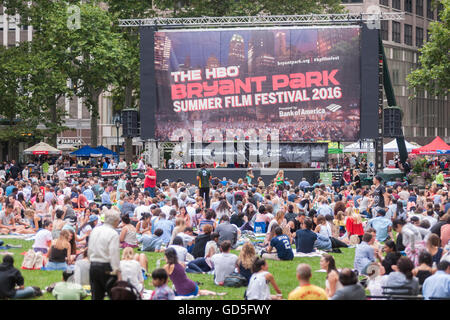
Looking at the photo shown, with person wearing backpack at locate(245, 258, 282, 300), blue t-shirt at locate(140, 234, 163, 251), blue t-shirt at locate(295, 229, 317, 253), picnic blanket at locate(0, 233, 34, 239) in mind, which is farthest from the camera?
picnic blanket at locate(0, 233, 34, 239)

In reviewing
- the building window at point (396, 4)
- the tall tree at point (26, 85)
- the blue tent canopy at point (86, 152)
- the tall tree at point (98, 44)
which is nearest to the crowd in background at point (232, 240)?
the tall tree at point (98, 44)

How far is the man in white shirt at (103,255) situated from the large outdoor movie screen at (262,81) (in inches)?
1037

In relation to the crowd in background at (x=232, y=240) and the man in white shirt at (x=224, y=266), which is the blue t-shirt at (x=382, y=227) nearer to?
the crowd in background at (x=232, y=240)

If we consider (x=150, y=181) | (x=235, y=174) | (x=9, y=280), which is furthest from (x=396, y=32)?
(x=9, y=280)

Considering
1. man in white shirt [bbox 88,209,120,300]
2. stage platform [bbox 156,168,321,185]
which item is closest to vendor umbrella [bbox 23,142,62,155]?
stage platform [bbox 156,168,321,185]

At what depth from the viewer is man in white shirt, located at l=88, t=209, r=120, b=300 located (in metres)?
9.69

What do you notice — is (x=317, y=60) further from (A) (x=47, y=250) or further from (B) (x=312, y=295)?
(B) (x=312, y=295)

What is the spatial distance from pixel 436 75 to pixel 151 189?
84.1ft

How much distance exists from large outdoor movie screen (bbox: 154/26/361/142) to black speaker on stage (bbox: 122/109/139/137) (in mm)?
1155

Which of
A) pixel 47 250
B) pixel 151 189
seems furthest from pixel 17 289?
pixel 151 189

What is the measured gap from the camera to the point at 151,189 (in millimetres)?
27391

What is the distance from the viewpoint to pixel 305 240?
16828 mm

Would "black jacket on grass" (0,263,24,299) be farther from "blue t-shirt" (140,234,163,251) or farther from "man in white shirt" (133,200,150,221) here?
"man in white shirt" (133,200,150,221)

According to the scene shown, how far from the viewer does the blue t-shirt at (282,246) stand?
51.5ft
